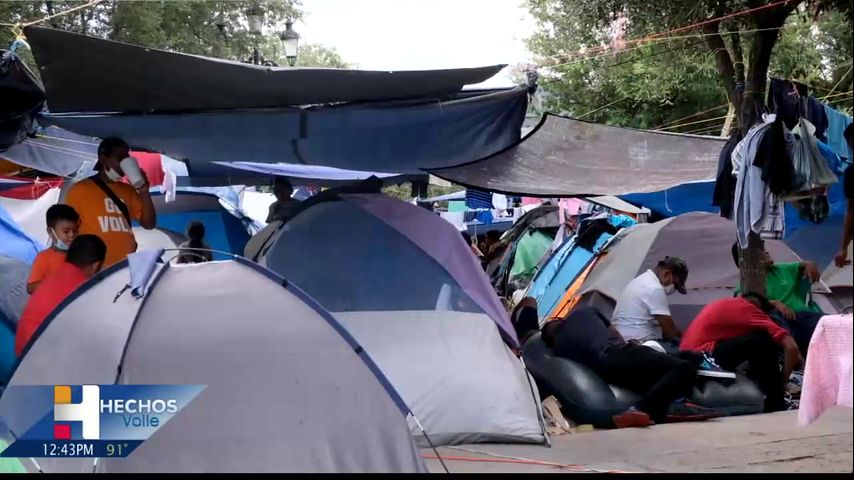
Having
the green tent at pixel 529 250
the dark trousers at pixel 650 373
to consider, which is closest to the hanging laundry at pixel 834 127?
the dark trousers at pixel 650 373

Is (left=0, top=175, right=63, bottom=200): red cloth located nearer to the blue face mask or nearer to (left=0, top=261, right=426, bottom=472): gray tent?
the blue face mask

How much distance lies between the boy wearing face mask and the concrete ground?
244 centimetres

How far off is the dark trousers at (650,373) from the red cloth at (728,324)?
710 millimetres

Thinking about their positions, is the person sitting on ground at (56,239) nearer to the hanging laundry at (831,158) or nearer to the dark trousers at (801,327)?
the hanging laundry at (831,158)

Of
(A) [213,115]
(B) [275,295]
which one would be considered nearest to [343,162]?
(A) [213,115]

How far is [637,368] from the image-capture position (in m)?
6.78

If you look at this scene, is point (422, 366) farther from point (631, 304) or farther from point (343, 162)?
point (631, 304)

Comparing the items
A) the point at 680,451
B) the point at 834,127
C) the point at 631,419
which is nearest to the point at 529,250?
the point at 631,419

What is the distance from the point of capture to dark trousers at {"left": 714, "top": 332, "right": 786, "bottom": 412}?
7320mm

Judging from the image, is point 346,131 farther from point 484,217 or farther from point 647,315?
point 484,217

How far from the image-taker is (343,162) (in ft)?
22.2

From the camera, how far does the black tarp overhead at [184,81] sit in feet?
17.3

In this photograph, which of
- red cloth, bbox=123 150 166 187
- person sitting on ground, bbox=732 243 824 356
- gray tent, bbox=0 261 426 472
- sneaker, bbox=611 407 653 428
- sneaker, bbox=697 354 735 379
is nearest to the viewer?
gray tent, bbox=0 261 426 472

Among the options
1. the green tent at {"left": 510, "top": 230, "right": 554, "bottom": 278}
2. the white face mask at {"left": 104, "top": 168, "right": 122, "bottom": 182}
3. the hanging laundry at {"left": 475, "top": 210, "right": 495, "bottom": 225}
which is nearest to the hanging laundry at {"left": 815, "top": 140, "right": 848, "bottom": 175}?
the white face mask at {"left": 104, "top": 168, "right": 122, "bottom": 182}
